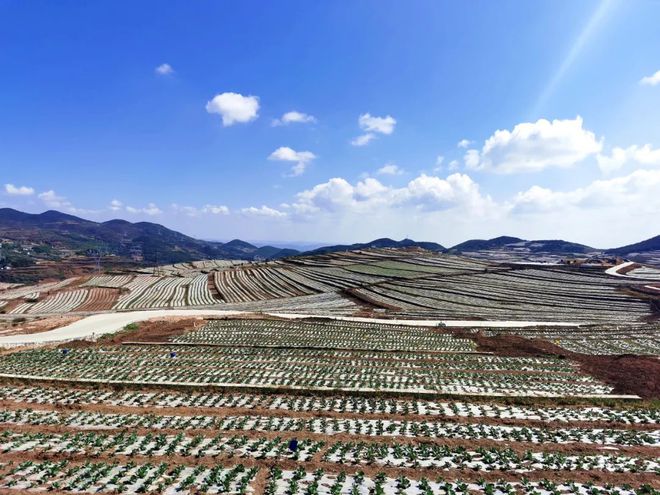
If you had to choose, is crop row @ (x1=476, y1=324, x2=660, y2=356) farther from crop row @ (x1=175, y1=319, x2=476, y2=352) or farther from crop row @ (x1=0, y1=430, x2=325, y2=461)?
crop row @ (x1=0, y1=430, x2=325, y2=461)

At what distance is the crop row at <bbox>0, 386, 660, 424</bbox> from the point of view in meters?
23.1

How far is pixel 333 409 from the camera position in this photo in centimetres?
2348

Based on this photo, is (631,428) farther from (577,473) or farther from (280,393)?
(280,393)

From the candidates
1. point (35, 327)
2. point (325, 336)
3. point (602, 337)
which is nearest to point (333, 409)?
point (325, 336)

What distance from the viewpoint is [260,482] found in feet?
50.4

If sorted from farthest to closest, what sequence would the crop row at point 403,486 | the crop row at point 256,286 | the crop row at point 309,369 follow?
the crop row at point 256,286, the crop row at point 309,369, the crop row at point 403,486

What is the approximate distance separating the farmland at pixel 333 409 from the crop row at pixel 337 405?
15cm

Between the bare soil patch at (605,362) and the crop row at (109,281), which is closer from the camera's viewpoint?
the bare soil patch at (605,362)

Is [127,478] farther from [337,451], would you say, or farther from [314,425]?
[314,425]

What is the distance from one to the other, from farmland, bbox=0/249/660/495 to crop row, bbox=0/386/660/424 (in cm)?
15

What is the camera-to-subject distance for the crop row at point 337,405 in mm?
23061

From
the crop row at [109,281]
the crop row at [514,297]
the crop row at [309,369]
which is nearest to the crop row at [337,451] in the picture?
the crop row at [309,369]

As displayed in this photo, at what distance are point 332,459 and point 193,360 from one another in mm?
20432

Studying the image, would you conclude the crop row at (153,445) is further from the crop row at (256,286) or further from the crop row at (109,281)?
the crop row at (109,281)
